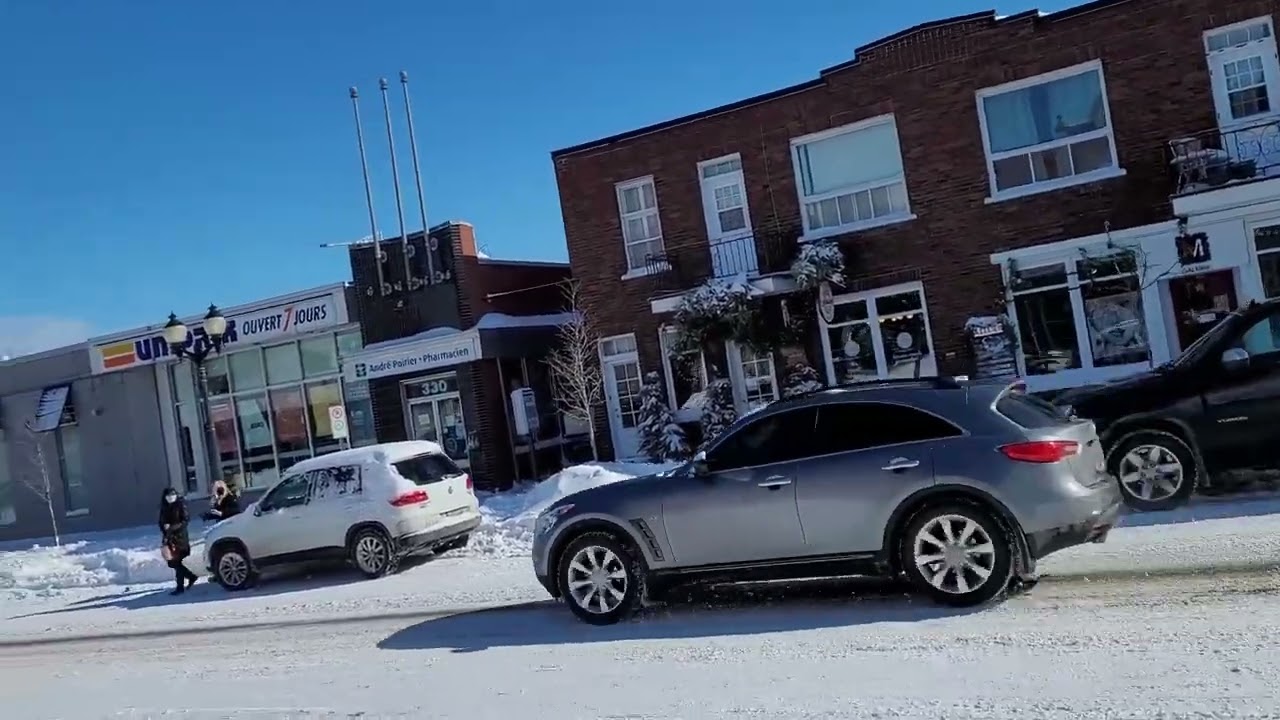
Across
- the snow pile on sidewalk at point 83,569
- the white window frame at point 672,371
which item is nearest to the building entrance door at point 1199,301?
the white window frame at point 672,371

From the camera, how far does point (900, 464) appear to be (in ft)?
26.0

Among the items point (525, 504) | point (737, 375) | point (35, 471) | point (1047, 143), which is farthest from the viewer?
point (35, 471)

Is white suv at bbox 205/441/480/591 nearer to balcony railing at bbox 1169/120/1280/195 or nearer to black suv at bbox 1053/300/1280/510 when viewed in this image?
black suv at bbox 1053/300/1280/510

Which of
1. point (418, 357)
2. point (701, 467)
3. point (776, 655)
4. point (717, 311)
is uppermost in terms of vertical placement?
point (418, 357)

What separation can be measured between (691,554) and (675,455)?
38.5 feet

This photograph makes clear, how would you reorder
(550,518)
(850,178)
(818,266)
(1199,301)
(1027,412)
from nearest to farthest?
(1027,412)
(550,518)
(1199,301)
(818,266)
(850,178)

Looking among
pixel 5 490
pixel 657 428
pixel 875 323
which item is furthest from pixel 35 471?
pixel 875 323

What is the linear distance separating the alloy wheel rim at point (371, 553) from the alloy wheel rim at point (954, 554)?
838 centimetres

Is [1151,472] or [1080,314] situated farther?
[1080,314]

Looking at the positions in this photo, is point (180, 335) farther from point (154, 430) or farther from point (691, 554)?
point (691, 554)

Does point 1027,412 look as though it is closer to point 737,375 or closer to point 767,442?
point 767,442

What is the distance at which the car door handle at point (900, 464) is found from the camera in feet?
25.8

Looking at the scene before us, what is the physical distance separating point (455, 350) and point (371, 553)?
9.06 metres

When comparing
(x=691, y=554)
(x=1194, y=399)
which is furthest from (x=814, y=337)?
(x=691, y=554)
